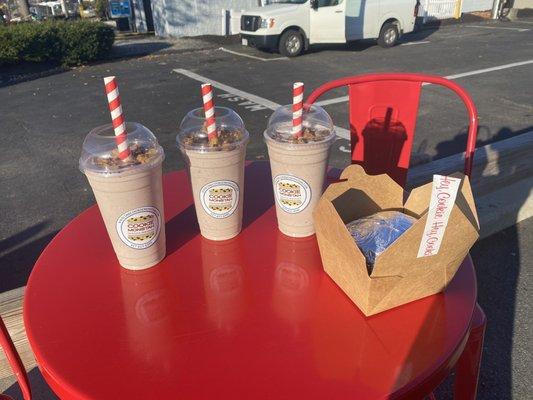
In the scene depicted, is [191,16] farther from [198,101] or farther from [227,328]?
[227,328]

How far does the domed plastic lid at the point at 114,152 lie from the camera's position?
4.03ft

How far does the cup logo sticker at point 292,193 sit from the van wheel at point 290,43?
10364 mm

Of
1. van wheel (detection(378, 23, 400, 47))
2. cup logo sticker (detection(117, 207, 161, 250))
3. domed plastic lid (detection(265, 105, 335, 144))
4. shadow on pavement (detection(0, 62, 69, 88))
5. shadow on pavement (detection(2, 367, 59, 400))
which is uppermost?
domed plastic lid (detection(265, 105, 335, 144))

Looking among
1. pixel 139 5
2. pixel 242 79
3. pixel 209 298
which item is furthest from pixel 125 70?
pixel 209 298

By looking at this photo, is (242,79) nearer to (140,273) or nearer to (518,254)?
(518,254)

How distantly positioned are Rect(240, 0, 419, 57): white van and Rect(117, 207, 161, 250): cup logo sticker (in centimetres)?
1040

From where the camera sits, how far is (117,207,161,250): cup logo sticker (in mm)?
1295

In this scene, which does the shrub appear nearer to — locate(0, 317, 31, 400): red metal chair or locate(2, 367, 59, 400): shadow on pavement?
locate(2, 367, 59, 400): shadow on pavement

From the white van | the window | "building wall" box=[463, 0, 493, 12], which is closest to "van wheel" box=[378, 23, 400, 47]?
the white van

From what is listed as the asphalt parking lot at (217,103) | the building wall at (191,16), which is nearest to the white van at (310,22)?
the asphalt parking lot at (217,103)

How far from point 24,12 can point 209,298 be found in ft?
63.9

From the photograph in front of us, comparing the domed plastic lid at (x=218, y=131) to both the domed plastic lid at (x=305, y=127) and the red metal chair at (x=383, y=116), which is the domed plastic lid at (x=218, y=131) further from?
the red metal chair at (x=383, y=116)

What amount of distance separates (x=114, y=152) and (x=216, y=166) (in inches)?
11.8

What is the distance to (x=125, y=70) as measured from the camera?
1071 centimetres
